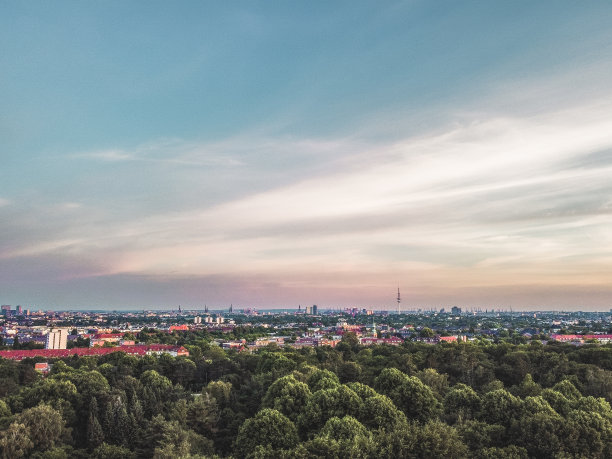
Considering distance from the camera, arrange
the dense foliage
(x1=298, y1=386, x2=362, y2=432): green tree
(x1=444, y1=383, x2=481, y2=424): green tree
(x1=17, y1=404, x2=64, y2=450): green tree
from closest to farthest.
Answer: the dense foliage, (x1=17, y1=404, x2=64, y2=450): green tree, (x1=298, y1=386, x2=362, y2=432): green tree, (x1=444, y1=383, x2=481, y2=424): green tree

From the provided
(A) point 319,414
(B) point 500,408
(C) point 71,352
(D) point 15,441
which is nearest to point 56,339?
(C) point 71,352

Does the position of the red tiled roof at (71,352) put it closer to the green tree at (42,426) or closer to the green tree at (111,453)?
the green tree at (42,426)

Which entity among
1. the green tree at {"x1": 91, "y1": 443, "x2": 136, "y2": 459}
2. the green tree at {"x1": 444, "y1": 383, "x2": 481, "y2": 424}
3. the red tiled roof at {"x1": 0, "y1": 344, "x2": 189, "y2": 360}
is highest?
the green tree at {"x1": 444, "y1": 383, "x2": 481, "y2": 424}

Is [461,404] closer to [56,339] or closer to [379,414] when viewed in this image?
[379,414]

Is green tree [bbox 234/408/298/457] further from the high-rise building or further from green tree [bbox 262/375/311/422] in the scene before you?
the high-rise building

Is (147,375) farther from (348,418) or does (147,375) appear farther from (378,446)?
(378,446)

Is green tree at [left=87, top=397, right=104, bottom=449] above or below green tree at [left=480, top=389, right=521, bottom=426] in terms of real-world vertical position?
below

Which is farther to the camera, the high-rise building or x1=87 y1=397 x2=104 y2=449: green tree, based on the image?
the high-rise building

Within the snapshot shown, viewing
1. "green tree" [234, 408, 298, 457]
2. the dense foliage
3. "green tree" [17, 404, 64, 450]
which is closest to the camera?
the dense foliage

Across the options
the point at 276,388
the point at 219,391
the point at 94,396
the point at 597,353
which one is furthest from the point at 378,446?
the point at 597,353

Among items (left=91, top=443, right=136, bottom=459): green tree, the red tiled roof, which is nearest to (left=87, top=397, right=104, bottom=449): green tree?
(left=91, top=443, right=136, bottom=459): green tree
